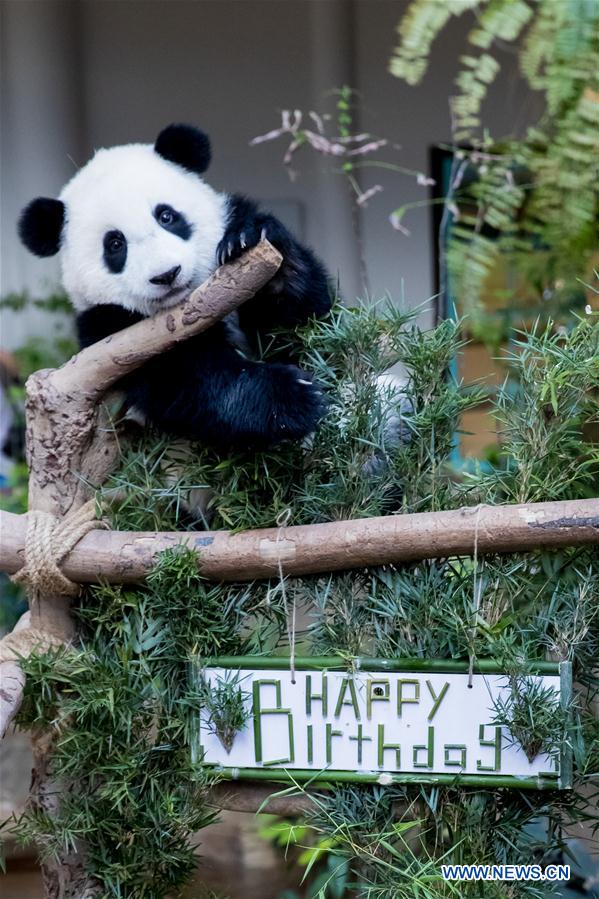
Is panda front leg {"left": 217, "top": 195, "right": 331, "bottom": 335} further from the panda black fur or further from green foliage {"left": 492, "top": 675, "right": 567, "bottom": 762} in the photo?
green foliage {"left": 492, "top": 675, "right": 567, "bottom": 762}

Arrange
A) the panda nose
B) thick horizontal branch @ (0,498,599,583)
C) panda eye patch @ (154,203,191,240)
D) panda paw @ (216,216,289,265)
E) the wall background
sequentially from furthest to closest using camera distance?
the wall background, panda eye patch @ (154,203,191,240), the panda nose, panda paw @ (216,216,289,265), thick horizontal branch @ (0,498,599,583)

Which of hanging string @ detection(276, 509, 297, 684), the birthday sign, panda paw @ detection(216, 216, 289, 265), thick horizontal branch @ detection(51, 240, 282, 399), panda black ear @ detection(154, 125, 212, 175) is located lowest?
the birthday sign

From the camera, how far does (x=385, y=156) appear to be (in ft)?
12.7

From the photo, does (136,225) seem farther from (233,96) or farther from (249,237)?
(233,96)

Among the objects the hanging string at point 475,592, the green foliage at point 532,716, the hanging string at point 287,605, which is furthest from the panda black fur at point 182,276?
the green foliage at point 532,716

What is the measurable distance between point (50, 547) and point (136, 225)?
1.97 feet

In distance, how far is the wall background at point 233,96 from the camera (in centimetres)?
383

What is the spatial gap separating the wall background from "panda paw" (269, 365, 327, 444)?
2.38 metres

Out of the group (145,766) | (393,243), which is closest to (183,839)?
(145,766)

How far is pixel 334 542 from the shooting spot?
143 centimetres

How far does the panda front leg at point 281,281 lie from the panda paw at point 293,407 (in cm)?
14

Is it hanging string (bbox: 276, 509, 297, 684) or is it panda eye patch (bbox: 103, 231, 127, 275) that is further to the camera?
panda eye patch (bbox: 103, 231, 127, 275)

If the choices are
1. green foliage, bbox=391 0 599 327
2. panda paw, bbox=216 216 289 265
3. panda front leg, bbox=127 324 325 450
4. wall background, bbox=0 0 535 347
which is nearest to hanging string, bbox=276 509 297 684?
panda front leg, bbox=127 324 325 450

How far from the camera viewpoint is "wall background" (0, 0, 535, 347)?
3828 millimetres
